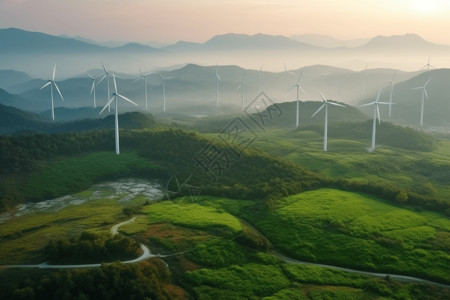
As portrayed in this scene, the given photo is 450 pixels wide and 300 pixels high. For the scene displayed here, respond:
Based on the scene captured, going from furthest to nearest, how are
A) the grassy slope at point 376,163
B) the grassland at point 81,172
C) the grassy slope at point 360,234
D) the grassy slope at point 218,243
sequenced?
the grassy slope at point 376,163 < the grassland at point 81,172 < the grassy slope at point 360,234 < the grassy slope at point 218,243

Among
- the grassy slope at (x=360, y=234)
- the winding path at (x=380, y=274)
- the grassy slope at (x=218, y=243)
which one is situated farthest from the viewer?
the grassy slope at (x=360, y=234)

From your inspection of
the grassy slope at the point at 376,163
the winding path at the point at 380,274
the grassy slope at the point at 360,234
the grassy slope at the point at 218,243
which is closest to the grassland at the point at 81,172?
the grassy slope at the point at 218,243

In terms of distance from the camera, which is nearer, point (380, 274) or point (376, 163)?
point (380, 274)

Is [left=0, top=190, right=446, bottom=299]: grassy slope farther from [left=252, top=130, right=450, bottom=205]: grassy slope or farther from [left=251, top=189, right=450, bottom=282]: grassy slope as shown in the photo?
[left=252, top=130, right=450, bottom=205]: grassy slope

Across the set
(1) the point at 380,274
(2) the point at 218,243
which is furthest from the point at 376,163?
(2) the point at 218,243

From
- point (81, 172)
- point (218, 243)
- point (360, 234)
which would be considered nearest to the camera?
point (218, 243)

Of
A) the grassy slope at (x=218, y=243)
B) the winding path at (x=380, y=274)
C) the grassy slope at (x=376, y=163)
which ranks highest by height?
the grassy slope at (x=376, y=163)

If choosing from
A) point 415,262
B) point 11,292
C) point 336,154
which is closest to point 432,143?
point 336,154

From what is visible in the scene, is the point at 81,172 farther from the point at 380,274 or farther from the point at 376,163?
the point at 376,163

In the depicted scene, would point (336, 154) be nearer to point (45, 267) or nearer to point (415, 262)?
point (415, 262)

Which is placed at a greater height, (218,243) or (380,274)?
(218,243)

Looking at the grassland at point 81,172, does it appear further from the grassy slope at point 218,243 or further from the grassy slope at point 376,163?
the grassy slope at point 376,163
